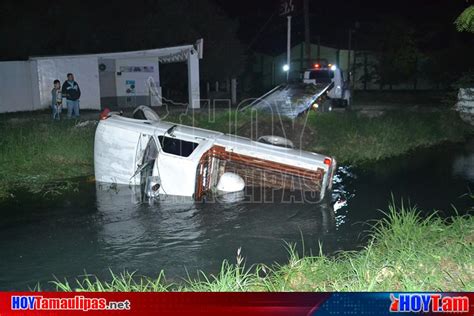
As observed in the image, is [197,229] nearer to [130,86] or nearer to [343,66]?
[130,86]

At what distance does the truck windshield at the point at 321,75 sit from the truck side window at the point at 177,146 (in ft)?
45.8

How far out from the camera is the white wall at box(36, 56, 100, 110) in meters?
19.8

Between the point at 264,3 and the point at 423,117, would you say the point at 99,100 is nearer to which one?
the point at 423,117

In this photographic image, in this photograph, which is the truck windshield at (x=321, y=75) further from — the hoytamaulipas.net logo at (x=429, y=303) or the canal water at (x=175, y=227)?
the hoytamaulipas.net logo at (x=429, y=303)

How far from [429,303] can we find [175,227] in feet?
17.7

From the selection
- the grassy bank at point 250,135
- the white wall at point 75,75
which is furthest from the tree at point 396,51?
the white wall at point 75,75

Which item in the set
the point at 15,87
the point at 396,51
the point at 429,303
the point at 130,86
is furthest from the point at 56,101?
the point at 396,51

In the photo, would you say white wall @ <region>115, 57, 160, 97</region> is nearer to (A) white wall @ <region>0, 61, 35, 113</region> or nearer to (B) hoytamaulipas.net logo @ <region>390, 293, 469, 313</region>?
(A) white wall @ <region>0, 61, 35, 113</region>

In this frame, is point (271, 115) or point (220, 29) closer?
point (271, 115)

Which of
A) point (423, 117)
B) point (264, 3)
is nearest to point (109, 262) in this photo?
point (423, 117)

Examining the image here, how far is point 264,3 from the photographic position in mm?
50188

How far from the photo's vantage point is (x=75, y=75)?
20.2m

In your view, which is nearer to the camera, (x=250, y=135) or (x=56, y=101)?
(x=250, y=135)

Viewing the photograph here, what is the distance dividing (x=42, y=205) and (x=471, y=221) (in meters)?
7.59
